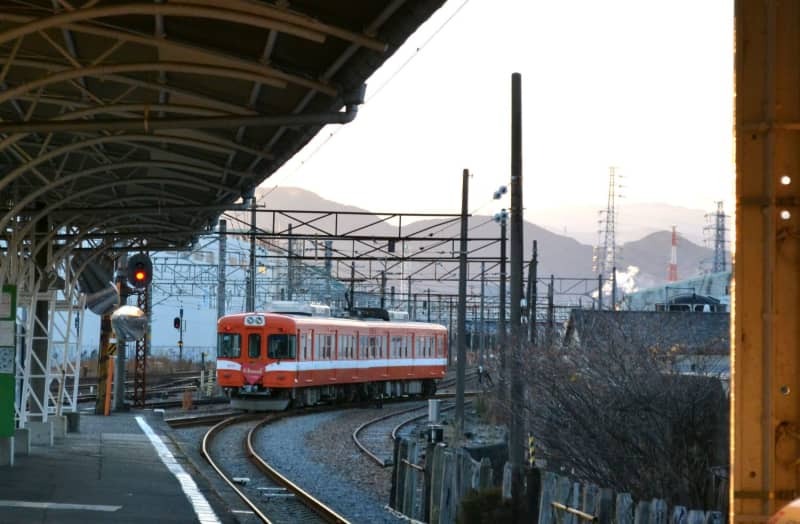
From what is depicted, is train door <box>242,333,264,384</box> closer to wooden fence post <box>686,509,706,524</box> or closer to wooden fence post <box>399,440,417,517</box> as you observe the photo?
wooden fence post <box>399,440,417,517</box>

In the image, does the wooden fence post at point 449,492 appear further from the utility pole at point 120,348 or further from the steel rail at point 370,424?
the utility pole at point 120,348

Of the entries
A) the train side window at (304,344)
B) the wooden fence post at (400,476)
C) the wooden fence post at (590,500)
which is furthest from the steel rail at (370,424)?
the wooden fence post at (590,500)

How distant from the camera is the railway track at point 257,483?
47.6ft

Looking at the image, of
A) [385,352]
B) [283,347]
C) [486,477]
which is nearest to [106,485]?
[486,477]

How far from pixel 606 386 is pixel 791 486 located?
38.7 feet

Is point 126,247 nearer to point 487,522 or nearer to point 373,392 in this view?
point 487,522

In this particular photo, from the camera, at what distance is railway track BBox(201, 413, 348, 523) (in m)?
14.5

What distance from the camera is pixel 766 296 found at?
5172 mm

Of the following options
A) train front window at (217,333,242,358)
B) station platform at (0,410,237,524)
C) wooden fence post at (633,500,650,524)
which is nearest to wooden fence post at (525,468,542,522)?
wooden fence post at (633,500,650,524)

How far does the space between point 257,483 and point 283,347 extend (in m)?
13.5

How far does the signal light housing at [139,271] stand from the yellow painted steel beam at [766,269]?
15747mm

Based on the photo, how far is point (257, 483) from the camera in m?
17.8

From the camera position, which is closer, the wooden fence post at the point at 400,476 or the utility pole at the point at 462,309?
the wooden fence post at the point at 400,476

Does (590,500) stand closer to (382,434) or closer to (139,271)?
(139,271)
